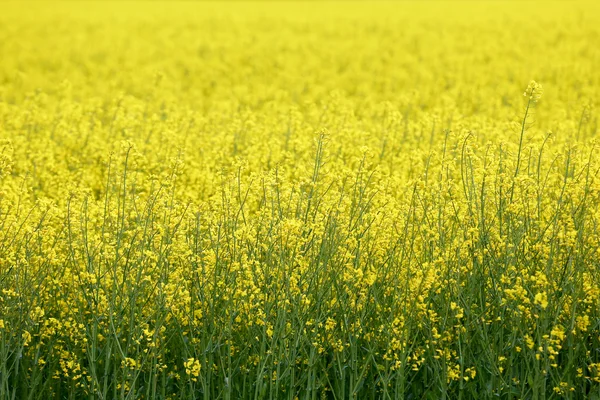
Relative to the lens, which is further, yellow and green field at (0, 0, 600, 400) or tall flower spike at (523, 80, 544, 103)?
tall flower spike at (523, 80, 544, 103)

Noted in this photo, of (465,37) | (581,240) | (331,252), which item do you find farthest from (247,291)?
(465,37)

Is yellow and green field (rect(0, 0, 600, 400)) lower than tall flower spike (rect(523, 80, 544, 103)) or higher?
lower

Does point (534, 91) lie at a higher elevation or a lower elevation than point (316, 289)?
higher

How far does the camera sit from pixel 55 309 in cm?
586

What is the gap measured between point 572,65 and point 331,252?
13903 millimetres

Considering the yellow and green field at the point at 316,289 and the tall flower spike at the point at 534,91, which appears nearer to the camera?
the yellow and green field at the point at 316,289

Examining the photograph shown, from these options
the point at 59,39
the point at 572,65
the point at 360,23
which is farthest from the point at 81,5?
the point at 572,65

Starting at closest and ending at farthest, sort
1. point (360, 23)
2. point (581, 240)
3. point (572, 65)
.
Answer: point (581, 240) < point (572, 65) < point (360, 23)

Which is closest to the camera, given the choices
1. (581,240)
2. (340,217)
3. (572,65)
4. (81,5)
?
(581,240)

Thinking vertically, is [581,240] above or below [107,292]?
above

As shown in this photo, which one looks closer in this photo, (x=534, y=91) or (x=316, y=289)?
(x=316, y=289)

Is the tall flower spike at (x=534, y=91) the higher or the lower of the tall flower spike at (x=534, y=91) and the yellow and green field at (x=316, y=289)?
the higher

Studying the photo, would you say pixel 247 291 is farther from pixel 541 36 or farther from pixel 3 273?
pixel 541 36

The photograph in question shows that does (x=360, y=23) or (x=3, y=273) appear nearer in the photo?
(x=3, y=273)
